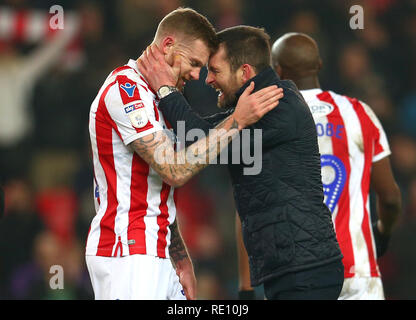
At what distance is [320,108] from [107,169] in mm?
1461

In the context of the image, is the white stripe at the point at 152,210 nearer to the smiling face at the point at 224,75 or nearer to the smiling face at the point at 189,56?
the smiling face at the point at 189,56

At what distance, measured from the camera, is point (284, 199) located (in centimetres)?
360

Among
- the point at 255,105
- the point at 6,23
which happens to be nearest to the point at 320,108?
the point at 255,105

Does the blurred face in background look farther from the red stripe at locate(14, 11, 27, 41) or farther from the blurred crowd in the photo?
the red stripe at locate(14, 11, 27, 41)

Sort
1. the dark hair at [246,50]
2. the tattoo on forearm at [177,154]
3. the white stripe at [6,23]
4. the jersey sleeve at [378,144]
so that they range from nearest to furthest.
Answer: the tattoo on forearm at [177,154] → the dark hair at [246,50] → the jersey sleeve at [378,144] → the white stripe at [6,23]

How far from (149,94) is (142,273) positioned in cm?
79

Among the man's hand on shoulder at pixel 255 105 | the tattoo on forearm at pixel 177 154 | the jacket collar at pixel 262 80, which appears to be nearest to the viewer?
the tattoo on forearm at pixel 177 154

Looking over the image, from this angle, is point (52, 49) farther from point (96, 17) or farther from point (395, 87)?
point (395, 87)

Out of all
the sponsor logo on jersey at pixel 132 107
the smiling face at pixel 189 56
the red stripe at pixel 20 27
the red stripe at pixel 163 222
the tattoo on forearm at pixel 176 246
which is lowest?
the tattoo on forearm at pixel 176 246

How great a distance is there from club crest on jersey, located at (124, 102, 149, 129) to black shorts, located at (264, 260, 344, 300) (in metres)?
0.89

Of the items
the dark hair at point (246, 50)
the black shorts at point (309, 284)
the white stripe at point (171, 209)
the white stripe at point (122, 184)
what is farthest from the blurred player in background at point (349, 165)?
the white stripe at point (122, 184)

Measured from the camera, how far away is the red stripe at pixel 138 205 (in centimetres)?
350

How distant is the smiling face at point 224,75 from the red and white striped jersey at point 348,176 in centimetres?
74
